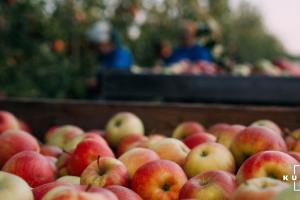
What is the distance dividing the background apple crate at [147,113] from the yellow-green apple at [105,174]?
4.34ft

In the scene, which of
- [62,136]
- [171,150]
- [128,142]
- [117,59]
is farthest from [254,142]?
[117,59]

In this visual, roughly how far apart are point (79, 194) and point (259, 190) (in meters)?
0.46

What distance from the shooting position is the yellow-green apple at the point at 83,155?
7.75 feet

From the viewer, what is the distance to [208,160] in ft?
7.30

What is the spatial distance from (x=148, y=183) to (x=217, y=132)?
1.02 metres

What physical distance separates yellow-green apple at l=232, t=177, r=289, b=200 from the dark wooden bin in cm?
366

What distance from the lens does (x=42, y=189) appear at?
5.98 ft

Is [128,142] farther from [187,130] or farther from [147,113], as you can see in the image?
[147,113]

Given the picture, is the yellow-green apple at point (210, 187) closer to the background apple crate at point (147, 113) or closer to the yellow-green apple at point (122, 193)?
the yellow-green apple at point (122, 193)

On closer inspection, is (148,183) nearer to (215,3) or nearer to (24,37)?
(24,37)

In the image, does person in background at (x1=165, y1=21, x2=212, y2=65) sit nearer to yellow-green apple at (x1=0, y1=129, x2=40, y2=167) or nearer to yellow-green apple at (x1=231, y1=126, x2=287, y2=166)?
yellow-green apple at (x1=0, y1=129, x2=40, y2=167)

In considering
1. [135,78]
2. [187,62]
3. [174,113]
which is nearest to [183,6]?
[187,62]

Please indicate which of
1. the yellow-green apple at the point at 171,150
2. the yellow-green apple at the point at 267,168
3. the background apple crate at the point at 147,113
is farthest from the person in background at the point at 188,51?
the yellow-green apple at the point at 267,168

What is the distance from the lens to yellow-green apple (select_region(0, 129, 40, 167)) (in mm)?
2617
